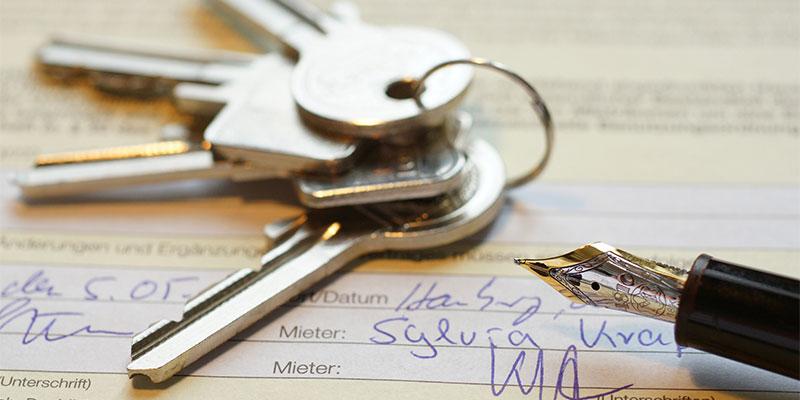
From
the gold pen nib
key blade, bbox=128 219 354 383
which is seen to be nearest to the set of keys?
key blade, bbox=128 219 354 383

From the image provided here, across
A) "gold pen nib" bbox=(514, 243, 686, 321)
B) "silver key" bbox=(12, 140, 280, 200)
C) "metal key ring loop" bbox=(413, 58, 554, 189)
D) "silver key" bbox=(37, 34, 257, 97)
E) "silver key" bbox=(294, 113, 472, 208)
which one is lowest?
"gold pen nib" bbox=(514, 243, 686, 321)

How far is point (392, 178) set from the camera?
0.69 metres

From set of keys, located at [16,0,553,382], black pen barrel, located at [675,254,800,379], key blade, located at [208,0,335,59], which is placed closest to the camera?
black pen barrel, located at [675,254,800,379]

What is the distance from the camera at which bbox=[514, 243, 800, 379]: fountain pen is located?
1.73ft

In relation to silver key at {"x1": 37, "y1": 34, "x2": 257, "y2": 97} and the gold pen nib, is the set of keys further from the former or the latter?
the gold pen nib

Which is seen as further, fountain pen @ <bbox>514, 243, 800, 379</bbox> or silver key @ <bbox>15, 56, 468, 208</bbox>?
silver key @ <bbox>15, 56, 468, 208</bbox>

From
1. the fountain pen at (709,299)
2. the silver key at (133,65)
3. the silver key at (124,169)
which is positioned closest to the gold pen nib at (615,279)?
the fountain pen at (709,299)

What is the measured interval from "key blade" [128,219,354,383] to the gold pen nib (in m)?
0.17

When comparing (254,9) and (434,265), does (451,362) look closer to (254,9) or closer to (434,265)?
(434,265)

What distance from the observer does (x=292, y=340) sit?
2.12ft

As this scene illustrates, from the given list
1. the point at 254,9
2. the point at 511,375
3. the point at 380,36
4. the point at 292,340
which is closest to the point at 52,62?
the point at 254,9
